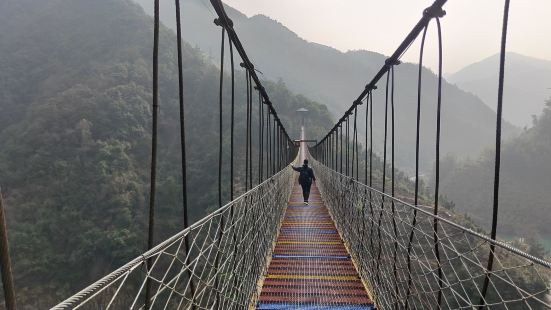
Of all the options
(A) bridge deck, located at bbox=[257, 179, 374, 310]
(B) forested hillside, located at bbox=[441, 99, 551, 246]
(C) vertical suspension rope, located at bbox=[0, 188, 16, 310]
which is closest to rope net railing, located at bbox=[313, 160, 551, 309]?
(A) bridge deck, located at bbox=[257, 179, 374, 310]

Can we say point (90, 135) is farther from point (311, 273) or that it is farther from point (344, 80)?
point (344, 80)

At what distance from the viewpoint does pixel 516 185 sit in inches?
1667

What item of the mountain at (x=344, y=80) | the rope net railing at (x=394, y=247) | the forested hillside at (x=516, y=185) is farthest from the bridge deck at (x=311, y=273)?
the mountain at (x=344, y=80)

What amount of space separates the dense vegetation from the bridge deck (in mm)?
38843

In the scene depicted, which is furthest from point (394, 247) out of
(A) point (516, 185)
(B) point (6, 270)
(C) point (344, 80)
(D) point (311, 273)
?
(C) point (344, 80)

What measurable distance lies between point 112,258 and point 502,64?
923 inches

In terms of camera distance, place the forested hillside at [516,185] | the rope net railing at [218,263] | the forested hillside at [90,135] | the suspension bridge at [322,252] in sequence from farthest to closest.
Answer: the forested hillside at [516,185] → the forested hillside at [90,135] → the suspension bridge at [322,252] → the rope net railing at [218,263]

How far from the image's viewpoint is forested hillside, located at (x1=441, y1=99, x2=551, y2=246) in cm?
3762

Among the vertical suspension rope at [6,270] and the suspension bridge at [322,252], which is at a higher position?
the vertical suspension rope at [6,270]

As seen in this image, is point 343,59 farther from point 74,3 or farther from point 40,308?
point 40,308

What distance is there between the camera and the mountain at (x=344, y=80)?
80.9m

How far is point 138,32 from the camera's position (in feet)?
152

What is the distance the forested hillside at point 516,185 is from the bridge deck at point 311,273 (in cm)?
3884

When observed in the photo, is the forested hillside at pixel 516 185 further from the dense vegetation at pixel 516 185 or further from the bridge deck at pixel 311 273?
the bridge deck at pixel 311 273
